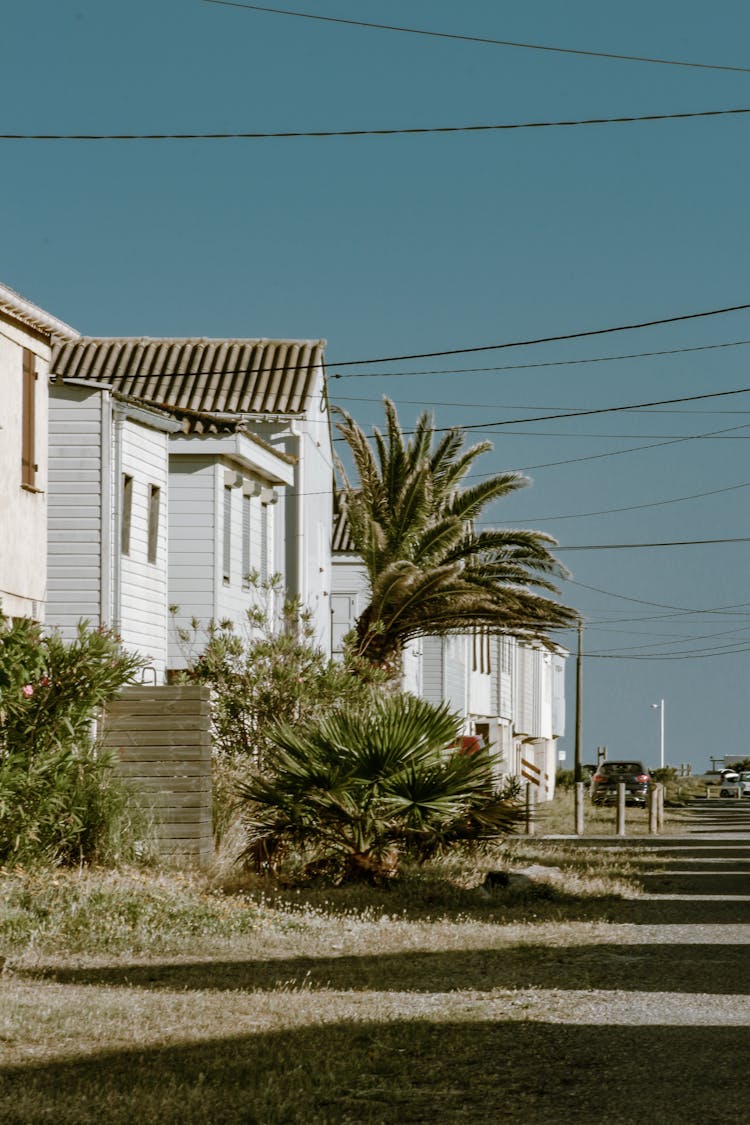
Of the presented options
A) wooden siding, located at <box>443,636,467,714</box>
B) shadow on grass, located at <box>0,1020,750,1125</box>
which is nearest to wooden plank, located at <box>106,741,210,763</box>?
shadow on grass, located at <box>0,1020,750,1125</box>

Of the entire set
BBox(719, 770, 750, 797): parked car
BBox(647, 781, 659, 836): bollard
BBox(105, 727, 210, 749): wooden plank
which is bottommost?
BBox(719, 770, 750, 797): parked car

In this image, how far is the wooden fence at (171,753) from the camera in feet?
60.0

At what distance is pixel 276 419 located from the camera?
33.2 m

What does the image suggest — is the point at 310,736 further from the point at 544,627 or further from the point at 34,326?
the point at 544,627

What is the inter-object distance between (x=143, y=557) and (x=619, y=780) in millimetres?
29967

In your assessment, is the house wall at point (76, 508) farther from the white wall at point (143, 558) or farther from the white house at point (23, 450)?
the white house at point (23, 450)

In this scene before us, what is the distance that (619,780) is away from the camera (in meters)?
53.7

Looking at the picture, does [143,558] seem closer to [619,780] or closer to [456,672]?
[456,672]

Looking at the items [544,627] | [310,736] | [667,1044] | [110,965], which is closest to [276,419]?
[544,627]

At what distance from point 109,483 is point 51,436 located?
1.07m

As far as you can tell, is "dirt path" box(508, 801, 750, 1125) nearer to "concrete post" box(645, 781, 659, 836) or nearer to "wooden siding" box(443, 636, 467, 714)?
"concrete post" box(645, 781, 659, 836)

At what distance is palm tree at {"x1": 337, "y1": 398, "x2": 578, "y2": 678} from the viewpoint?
3148cm

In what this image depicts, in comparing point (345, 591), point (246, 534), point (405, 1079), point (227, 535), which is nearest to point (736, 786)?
point (345, 591)

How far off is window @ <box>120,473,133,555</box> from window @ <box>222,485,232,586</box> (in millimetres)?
3952
